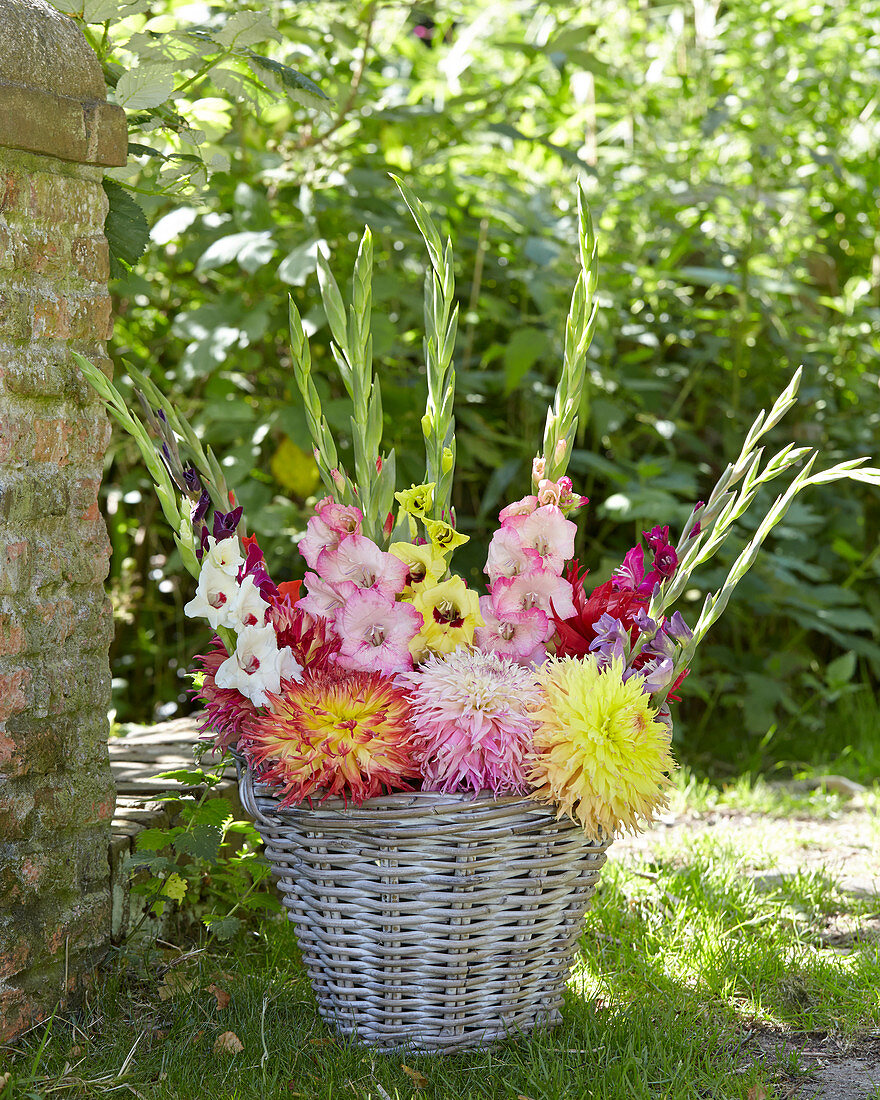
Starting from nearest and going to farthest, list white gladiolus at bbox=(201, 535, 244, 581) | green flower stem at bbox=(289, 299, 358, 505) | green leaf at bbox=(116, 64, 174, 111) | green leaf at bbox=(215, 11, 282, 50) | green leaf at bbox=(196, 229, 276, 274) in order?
white gladiolus at bbox=(201, 535, 244, 581) < green flower stem at bbox=(289, 299, 358, 505) < green leaf at bbox=(116, 64, 174, 111) < green leaf at bbox=(215, 11, 282, 50) < green leaf at bbox=(196, 229, 276, 274)

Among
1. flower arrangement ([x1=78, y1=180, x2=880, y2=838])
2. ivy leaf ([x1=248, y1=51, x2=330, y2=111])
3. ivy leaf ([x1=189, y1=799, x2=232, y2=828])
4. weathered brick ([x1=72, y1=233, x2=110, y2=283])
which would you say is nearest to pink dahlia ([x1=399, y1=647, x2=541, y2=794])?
flower arrangement ([x1=78, y1=180, x2=880, y2=838])

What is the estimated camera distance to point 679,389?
3.64 metres

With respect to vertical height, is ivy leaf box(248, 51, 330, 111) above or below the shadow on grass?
above

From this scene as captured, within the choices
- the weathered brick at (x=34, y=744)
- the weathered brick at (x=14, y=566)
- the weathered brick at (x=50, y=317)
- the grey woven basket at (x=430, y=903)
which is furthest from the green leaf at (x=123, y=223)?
the grey woven basket at (x=430, y=903)

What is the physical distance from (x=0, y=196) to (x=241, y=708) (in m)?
0.72

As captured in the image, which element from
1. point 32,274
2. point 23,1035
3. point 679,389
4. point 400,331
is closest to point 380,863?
point 23,1035

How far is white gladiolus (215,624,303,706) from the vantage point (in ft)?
4.41

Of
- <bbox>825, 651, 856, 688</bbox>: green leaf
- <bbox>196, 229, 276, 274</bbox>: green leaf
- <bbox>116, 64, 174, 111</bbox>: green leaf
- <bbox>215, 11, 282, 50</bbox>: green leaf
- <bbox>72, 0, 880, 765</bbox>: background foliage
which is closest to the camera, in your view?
<bbox>116, 64, 174, 111</bbox>: green leaf

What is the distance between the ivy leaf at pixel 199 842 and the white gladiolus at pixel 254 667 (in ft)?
1.02

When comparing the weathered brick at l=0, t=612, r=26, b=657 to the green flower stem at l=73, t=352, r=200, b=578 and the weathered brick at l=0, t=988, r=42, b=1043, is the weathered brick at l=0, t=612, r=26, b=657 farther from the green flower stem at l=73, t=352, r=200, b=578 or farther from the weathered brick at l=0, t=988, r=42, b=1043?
the weathered brick at l=0, t=988, r=42, b=1043

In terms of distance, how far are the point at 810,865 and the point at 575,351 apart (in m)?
1.32

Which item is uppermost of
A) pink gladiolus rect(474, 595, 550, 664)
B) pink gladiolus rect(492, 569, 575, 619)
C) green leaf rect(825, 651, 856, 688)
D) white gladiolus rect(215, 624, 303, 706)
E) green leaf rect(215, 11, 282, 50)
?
green leaf rect(215, 11, 282, 50)

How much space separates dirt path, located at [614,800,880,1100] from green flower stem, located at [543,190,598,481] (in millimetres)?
827

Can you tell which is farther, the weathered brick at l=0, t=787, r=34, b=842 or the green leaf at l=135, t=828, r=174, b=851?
the green leaf at l=135, t=828, r=174, b=851
